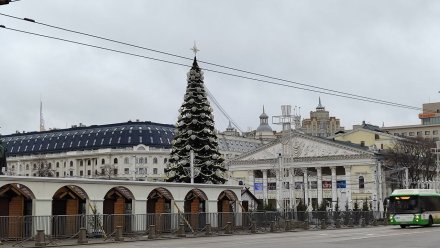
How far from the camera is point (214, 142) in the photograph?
6097cm

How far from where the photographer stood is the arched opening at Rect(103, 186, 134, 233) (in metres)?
37.4

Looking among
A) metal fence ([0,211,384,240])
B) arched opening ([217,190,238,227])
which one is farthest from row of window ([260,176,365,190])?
arched opening ([217,190,238,227])

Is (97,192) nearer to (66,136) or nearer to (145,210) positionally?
(145,210)

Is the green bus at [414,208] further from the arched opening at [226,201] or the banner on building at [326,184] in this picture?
the banner on building at [326,184]

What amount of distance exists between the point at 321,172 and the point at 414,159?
34.0 m

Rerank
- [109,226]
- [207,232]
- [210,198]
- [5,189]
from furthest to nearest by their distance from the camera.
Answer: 1. [210,198]
2. [207,232]
3. [109,226]
4. [5,189]

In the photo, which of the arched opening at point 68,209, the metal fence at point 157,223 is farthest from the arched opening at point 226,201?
the arched opening at point 68,209

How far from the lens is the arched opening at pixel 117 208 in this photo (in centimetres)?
3744

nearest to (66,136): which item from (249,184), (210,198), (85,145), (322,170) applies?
(85,145)

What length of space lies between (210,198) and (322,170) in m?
90.5

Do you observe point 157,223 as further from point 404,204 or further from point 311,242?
point 404,204

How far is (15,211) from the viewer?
117 feet

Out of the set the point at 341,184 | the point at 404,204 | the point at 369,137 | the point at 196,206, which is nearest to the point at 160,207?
the point at 196,206

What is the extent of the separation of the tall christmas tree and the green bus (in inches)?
703
